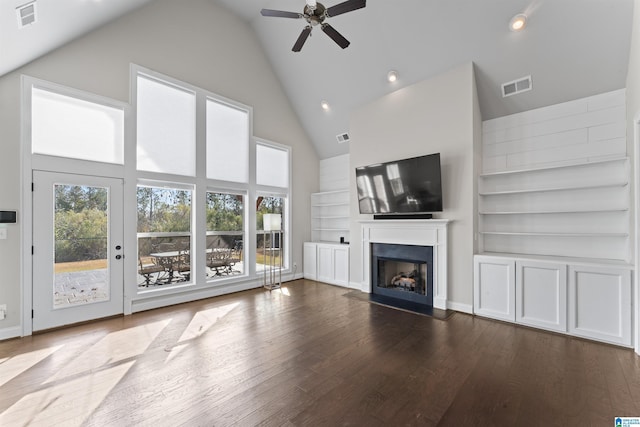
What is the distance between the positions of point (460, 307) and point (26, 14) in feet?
20.5

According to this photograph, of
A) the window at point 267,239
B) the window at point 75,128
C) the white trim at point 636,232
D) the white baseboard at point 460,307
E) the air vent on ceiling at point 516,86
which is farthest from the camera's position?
the window at point 267,239

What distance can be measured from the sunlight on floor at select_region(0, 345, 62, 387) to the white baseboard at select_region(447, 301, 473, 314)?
5.18 metres

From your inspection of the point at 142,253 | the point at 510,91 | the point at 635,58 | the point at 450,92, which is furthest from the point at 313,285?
the point at 635,58

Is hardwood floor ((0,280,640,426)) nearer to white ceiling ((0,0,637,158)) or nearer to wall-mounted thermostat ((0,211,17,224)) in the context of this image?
wall-mounted thermostat ((0,211,17,224))

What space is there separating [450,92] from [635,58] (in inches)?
77.1

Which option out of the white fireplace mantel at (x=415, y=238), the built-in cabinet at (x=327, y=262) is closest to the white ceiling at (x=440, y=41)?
the white fireplace mantel at (x=415, y=238)

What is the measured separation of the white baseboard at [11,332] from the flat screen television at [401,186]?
16.9ft

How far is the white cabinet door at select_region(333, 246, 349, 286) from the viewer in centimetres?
584

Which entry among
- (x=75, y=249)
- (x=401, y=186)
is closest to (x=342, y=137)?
(x=401, y=186)

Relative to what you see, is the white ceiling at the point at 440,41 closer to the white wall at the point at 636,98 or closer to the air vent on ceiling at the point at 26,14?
the air vent on ceiling at the point at 26,14

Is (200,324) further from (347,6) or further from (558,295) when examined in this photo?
(558,295)

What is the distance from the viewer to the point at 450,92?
4.36m

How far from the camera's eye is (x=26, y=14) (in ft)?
8.49

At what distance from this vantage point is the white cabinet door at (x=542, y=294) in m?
3.39
